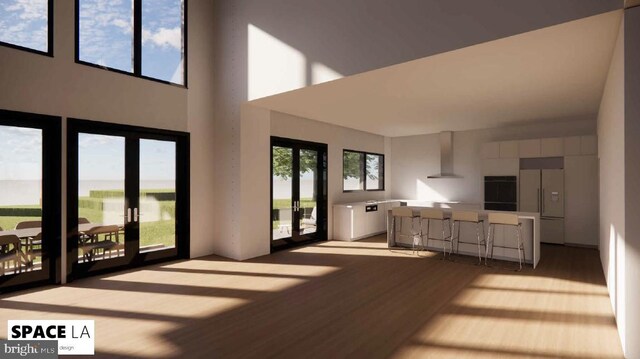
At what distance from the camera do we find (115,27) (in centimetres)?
509

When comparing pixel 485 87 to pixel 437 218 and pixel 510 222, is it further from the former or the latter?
pixel 437 218

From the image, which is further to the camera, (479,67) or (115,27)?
(115,27)

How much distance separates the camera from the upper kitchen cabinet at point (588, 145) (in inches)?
265

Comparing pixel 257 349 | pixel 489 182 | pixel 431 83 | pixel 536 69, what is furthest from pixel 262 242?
pixel 489 182

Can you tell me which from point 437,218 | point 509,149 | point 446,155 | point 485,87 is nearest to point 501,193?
point 509,149

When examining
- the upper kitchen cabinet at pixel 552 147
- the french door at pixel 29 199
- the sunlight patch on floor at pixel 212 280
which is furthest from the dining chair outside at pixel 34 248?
the upper kitchen cabinet at pixel 552 147

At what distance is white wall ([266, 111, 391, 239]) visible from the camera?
6.92 metres

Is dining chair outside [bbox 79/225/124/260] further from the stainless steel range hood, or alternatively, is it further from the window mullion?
the stainless steel range hood

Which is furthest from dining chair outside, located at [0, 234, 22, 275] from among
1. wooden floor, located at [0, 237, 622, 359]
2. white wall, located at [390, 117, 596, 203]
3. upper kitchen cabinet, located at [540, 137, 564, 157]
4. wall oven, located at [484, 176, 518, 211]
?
upper kitchen cabinet, located at [540, 137, 564, 157]

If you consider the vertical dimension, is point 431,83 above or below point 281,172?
above

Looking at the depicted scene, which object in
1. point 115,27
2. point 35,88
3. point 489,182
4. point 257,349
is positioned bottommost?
point 257,349

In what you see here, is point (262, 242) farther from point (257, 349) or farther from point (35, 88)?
point (35, 88)

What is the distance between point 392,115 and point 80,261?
586cm

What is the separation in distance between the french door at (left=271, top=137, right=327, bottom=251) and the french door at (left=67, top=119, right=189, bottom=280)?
5.51ft
